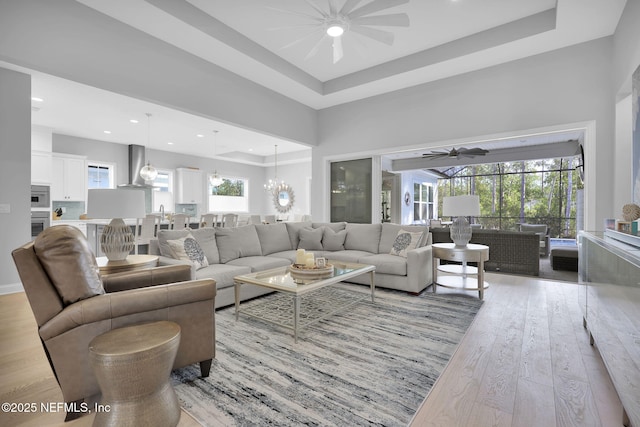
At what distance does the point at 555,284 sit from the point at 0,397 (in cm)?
570

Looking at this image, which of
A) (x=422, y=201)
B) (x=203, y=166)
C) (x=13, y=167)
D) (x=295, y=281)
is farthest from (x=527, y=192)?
(x=13, y=167)

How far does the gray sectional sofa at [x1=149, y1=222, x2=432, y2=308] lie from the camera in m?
3.25

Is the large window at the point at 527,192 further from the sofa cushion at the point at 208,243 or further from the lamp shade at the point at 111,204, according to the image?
the lamp shade at the point at 111,204

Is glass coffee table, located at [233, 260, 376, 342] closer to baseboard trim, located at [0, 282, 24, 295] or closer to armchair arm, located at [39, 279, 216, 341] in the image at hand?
armchair arm, located at [39, 279, 216, 341]

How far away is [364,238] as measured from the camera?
186 inches

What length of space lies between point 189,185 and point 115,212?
6986 millimetres

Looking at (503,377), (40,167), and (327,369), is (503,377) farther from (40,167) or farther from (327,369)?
(40,167)

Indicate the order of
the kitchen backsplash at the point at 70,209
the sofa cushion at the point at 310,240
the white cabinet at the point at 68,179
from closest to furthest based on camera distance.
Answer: the sofa cushion at the point at 310,240 → the white cabinet at the point at 68,179 → the kitchen backsplash at the point at 70,209

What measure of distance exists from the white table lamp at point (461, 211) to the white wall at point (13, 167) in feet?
17.6

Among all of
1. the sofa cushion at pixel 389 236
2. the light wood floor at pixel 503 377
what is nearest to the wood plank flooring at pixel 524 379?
the light wood floor at pixel 503 377

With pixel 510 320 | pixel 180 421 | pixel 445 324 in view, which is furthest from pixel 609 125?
pixel 180 421

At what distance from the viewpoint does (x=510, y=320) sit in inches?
115

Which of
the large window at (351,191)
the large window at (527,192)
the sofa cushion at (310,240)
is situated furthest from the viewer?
the large window at (527,192)

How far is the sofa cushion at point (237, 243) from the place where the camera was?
3771 mm
